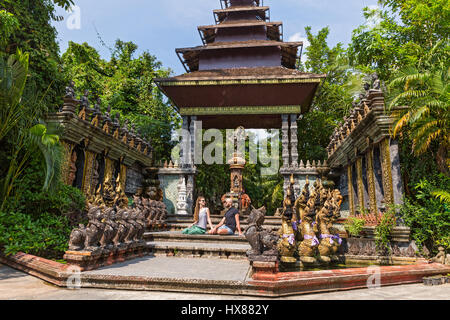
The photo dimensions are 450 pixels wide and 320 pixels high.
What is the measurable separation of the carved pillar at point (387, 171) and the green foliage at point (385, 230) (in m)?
0.44

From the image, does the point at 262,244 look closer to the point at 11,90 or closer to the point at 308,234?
the point at 308,234

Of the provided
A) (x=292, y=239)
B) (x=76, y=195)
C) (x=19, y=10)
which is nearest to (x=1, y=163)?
(x=76, y=195)

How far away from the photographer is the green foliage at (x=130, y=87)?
61.7 feet

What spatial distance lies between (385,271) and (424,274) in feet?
3.18

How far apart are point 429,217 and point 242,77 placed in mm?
9049

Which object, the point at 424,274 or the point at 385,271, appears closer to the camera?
the point at 385,271

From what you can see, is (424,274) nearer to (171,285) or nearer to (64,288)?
(171,285)

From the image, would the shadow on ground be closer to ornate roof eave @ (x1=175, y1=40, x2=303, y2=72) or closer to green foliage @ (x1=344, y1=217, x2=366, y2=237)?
green foliage @ (x1=344, y1=217, x2=366, y2=237)

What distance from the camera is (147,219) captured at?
9.25 m

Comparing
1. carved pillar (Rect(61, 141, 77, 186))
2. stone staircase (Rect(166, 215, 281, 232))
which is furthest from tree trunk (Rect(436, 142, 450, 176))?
carved pillar (Rect(61, 141, 77, 186))

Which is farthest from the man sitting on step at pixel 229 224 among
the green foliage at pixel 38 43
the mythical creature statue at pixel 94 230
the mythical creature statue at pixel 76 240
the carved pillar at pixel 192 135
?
the green foliage at pixel 38 43

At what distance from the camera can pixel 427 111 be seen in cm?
623
